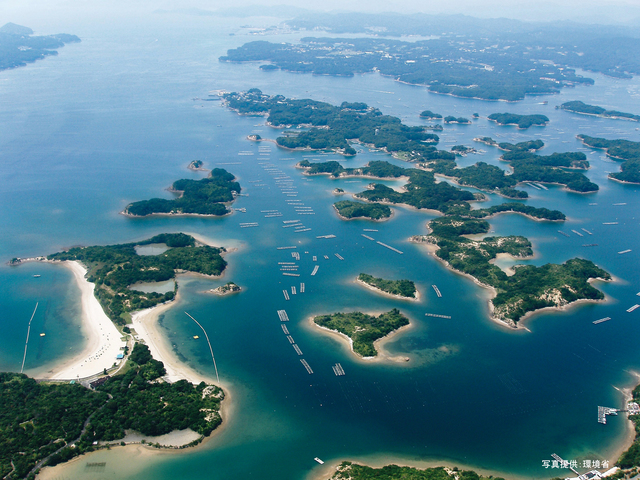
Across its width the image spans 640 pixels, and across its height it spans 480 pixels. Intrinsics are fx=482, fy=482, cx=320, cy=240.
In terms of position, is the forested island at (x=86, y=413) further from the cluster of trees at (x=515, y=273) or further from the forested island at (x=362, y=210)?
the forested island at (x=362, y=210)

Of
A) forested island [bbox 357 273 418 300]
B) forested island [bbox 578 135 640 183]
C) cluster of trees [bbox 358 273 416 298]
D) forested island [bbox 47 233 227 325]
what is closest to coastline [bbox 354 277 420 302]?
→ forested island [bbox 357 273 418 300]

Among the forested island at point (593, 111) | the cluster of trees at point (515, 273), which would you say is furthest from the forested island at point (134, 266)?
the forested island at point (593, 111)

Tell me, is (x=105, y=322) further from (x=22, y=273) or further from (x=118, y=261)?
Answer: (x=22, y=273)

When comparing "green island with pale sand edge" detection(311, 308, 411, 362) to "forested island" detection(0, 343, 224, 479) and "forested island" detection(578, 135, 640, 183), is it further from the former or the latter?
"forested island" detection(578, 135, 640, 183)

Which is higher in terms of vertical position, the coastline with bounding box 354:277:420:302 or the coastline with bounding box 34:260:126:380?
the coastline with bounding box 34:260:126:380

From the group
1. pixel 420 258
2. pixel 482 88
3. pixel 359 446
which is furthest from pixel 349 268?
pixel 482 88

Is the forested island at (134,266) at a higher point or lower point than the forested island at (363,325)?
higher

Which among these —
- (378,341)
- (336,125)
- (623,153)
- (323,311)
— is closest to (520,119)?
(623,153)
